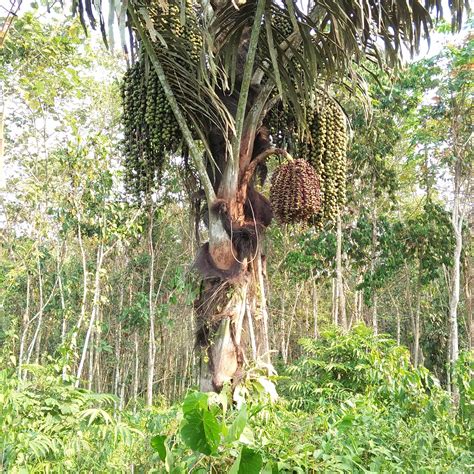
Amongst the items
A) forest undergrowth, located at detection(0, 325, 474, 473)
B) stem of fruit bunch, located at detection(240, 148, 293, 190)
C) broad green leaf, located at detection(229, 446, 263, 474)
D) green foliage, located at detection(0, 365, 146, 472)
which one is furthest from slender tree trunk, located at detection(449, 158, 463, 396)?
broad green leaf, located at detection(229, 446, 263, 474)

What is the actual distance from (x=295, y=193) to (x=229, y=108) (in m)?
0.80

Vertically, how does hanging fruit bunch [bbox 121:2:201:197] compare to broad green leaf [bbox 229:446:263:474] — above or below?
above

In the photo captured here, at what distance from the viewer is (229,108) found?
10.8 ft

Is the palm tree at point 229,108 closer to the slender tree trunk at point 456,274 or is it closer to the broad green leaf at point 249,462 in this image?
the broad green leaf at point 249,462

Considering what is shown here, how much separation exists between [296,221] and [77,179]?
4602 millimetres

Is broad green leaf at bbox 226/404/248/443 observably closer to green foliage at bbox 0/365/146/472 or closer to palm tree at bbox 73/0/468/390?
green foliage at bbox 0/365/146/472

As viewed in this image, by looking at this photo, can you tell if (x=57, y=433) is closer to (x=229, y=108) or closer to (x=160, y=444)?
(x=160, y=444)

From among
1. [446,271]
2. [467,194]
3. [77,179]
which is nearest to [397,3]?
[77,179]

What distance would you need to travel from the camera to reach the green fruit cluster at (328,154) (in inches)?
124

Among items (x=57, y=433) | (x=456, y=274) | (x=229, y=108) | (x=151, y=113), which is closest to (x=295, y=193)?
(x=229, y=108)

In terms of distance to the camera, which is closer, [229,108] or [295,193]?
[295,193]

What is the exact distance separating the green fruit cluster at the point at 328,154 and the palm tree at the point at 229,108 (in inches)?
2.8

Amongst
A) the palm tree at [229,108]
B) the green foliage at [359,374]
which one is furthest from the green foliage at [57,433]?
the green foliage at [359,374]

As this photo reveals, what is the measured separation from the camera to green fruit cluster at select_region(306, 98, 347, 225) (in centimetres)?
315
